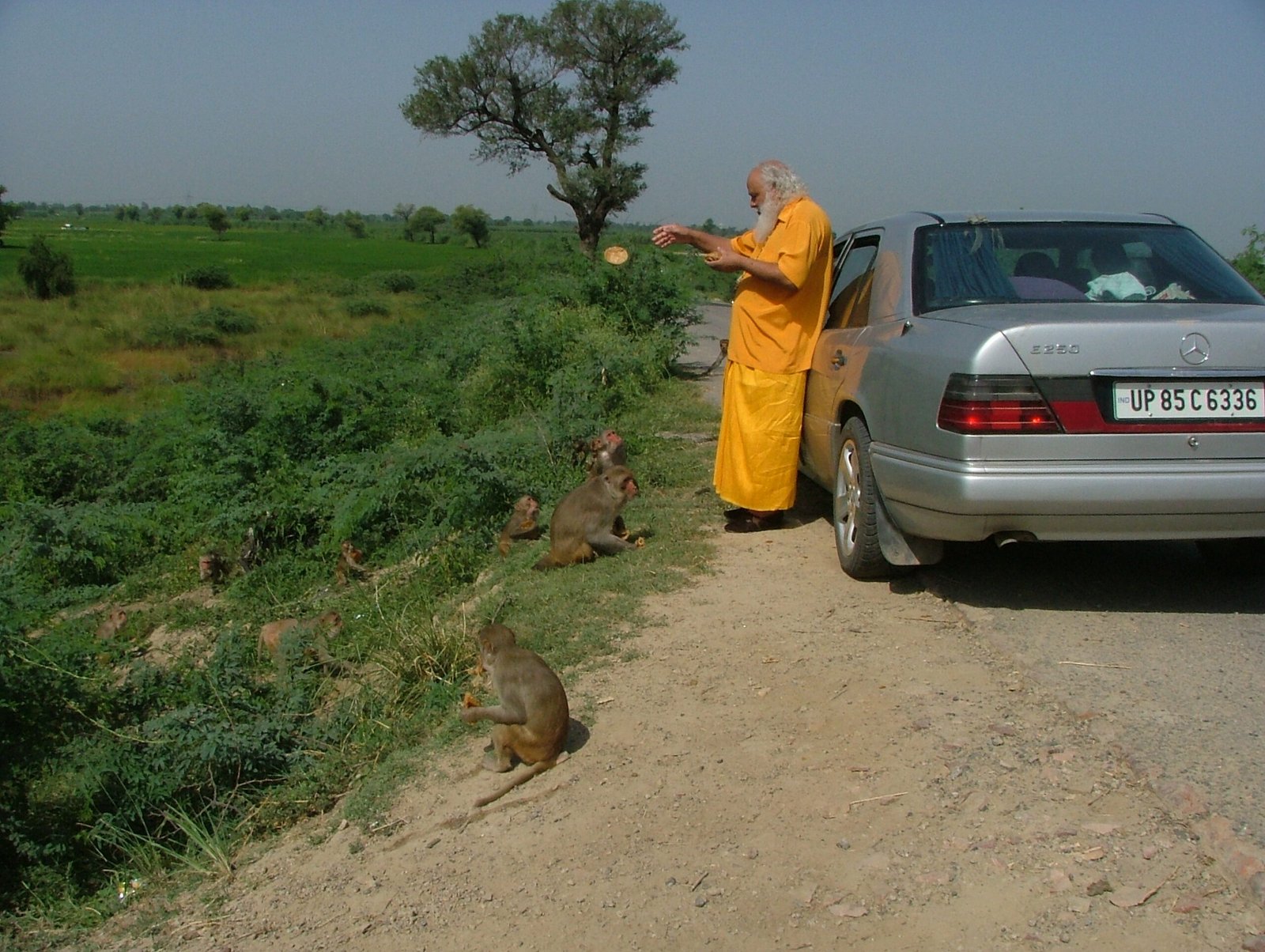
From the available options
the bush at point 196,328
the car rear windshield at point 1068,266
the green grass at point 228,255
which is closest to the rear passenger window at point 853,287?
the car rear windshield at point 1068,266

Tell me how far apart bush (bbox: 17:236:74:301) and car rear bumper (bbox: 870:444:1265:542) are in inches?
1562

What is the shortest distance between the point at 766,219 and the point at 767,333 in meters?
0.61

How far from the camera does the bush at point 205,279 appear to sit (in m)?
42.2

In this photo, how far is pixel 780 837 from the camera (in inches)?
132

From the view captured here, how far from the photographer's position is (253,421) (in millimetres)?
10766

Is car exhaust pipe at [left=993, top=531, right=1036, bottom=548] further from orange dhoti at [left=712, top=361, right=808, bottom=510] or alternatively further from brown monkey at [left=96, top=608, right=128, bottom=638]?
brown monkey at [left=96, top=608, right=128, bottom=638]

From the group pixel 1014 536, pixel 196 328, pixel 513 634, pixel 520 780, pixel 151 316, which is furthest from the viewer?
pixel 151 316

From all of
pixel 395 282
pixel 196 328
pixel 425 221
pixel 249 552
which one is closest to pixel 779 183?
pixel 249 552

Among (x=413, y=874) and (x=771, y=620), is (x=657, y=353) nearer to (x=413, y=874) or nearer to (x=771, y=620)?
(x=771, y=620)

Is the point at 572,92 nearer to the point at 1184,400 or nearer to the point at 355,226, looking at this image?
the point at 1184,400

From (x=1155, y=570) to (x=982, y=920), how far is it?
3.08m

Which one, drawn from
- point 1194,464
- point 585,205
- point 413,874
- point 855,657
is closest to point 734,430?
point 855,657

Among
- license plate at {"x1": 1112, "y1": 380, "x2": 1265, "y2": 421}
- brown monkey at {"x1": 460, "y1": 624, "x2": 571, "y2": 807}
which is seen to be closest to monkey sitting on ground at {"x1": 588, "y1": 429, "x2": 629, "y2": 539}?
brown monkey at {"x1": 460, "y1": 624, "x2": 571, "y2": 807}

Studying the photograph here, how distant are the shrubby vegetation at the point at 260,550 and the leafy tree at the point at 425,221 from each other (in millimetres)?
76670
